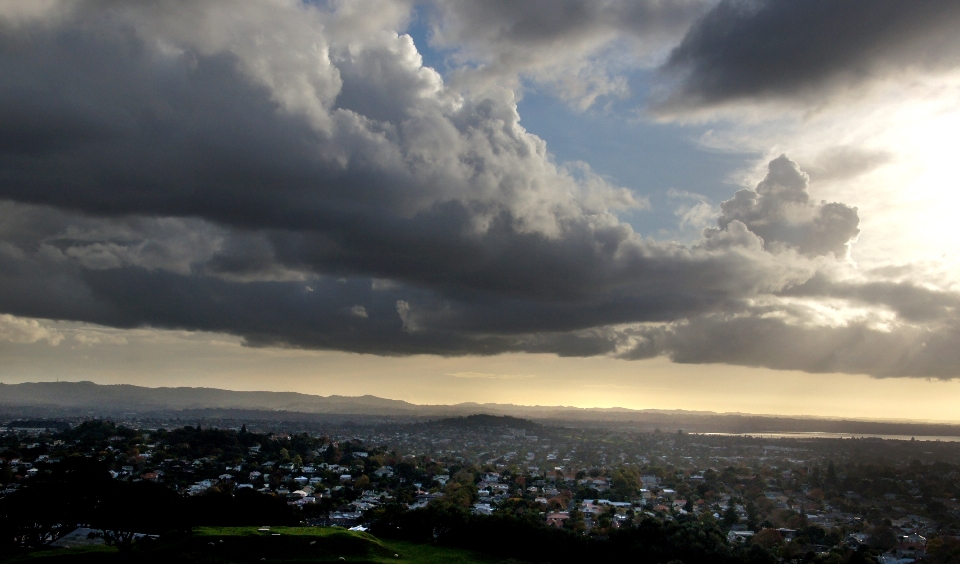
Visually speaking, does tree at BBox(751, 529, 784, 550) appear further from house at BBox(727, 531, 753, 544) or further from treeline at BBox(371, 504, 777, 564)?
treeline at BBox(371, 504, 777, 564)

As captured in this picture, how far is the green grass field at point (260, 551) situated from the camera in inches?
918

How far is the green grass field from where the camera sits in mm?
23328

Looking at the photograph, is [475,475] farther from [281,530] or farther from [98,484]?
[98,484]

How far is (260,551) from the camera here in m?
25.5

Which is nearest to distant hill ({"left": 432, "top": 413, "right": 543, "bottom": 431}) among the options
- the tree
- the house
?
the house

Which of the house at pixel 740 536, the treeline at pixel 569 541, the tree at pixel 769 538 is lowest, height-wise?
the house at pixel 740 536

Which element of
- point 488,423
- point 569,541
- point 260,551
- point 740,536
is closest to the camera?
point 260,551

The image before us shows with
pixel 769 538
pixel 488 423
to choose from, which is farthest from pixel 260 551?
pixel 488 423

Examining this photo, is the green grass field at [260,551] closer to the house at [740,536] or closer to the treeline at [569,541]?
the treeline at [569,541]

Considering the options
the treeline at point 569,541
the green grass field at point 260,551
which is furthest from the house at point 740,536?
the green grass field at point 260,551

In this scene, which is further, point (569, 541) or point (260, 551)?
point (569, 541)

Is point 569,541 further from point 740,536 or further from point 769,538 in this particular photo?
point 769,538

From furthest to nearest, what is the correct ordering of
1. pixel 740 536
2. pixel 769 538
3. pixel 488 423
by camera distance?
1. pixel 488 423
2. pixel 740 536
3. pixel 769 538

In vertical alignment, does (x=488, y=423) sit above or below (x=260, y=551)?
below
